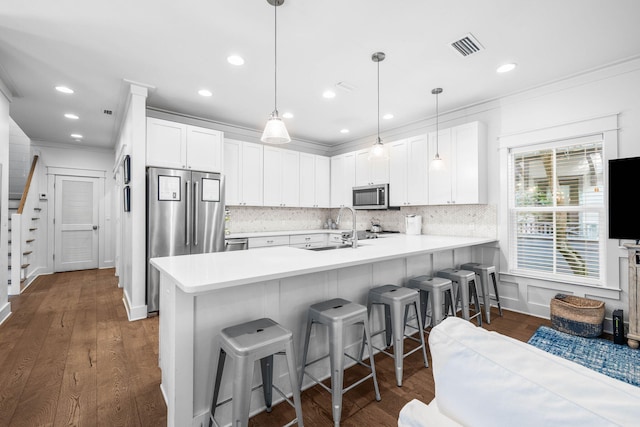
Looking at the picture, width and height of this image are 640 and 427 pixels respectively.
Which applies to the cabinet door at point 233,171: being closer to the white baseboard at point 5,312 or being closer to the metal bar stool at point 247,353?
the white baseboard at point 5,312

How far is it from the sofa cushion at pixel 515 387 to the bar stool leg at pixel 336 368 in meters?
1.12

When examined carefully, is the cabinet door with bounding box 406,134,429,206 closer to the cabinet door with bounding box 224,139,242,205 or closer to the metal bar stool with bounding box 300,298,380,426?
the cabinet door with bounding box 224,139,242,205

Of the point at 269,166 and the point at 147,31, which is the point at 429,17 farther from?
the point at 269,166

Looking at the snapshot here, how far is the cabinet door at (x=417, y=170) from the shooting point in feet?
14.2

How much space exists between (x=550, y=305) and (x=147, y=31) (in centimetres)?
477

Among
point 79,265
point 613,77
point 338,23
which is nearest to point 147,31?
point 338,23

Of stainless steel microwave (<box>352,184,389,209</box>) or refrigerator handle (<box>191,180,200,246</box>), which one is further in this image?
stainless steel microwave (<box>352,184,389,209</box>)

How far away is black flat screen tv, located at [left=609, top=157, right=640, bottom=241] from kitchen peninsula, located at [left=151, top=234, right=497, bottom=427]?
201 cm

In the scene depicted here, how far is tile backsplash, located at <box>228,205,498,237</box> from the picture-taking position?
4035 millimetres

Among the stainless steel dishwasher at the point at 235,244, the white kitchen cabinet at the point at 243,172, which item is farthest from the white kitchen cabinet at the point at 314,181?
the stainless steel dishwasher at the point at 235,244

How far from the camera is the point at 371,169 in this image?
5152 mm

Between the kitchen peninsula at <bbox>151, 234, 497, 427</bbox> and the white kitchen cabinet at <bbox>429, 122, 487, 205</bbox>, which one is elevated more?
the white kitchen cabinet at <bbox>429, 122, 487, 205</bbox>

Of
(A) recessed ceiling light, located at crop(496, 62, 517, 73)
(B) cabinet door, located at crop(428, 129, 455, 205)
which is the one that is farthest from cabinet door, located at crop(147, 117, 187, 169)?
(A) recessed ceiling light, located at crop(496, 62, 517, 73)

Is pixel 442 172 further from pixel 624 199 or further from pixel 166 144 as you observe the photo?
pixel 166 144
